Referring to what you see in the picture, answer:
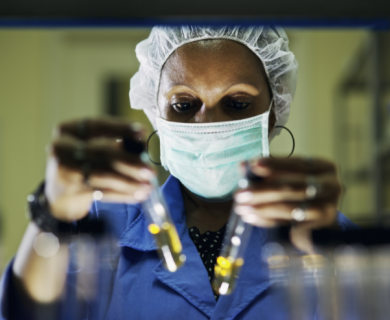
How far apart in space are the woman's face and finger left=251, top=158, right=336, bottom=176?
0.53 ft

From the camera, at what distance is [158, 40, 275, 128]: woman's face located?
2.16 feet

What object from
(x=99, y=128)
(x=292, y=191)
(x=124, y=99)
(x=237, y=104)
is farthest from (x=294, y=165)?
(x=124, y=99)

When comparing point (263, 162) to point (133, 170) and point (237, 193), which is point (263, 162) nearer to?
point (237, 193)

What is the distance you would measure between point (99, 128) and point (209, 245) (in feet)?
1.09

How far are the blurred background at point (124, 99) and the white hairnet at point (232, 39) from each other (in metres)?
0.03

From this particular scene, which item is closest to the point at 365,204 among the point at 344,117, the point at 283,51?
the point at 344,117

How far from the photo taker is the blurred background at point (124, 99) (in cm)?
75

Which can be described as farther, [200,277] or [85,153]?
[200,277]

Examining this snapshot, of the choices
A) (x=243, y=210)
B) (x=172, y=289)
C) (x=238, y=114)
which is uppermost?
(x=238, y=114)

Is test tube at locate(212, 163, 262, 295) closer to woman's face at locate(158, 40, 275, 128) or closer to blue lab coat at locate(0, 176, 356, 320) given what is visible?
blue lab coat at locate(0, 176, 356, 320)

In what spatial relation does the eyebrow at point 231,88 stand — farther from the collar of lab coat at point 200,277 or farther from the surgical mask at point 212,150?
the collar of lab coat at point 200,277

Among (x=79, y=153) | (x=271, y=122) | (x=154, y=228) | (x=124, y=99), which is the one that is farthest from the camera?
(x=124, y=99)

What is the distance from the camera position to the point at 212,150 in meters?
0.71
